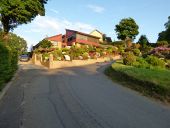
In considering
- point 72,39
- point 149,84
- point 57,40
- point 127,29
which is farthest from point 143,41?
point 149,84

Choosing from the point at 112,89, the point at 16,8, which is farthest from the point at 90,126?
the point at 16,8

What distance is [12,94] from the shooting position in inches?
610

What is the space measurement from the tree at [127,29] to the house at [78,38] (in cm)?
676

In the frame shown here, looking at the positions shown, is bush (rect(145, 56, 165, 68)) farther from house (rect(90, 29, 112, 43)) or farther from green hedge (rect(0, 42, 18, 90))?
house (rect(90, 29, 112, 43))

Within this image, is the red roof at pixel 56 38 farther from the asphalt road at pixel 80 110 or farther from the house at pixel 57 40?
the asphalt road at pixel 80 110

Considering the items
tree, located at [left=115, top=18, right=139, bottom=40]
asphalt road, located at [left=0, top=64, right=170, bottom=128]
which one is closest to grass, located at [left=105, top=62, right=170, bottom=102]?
asphalt road, located at [left=0, top=64, right=170, bottom=128]

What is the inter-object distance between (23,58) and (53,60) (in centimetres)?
4064

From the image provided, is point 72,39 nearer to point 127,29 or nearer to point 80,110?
point 127,29

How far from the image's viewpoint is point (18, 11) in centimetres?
3272

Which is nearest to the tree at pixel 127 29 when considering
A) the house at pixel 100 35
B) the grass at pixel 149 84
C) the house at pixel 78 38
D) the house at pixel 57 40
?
the house at pixel 78 38

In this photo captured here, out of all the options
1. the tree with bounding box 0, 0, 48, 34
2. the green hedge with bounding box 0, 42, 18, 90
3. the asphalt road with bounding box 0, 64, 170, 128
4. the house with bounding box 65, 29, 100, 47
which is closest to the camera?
the asphalt road with bounding box 0, 64, 170, 128

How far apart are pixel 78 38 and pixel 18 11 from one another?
4826 centimetres

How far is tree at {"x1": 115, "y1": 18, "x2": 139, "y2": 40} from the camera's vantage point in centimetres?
8150

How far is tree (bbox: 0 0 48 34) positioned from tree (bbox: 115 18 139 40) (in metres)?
47.4
